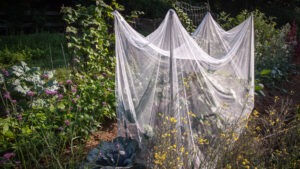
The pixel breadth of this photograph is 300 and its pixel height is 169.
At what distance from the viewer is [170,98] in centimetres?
281

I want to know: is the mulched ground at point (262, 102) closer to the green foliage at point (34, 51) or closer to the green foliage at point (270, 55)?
the green foliage at point (270, 55)

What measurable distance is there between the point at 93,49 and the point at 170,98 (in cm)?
191

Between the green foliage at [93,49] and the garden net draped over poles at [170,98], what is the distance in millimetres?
792

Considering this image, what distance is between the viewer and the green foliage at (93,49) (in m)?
3.88

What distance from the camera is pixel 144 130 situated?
2945mm

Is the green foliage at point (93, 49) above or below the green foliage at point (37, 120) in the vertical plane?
above

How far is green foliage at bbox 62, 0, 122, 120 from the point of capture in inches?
153

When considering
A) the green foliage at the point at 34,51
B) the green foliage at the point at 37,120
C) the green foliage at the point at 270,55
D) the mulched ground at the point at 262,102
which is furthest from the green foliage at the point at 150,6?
the green foliage at the point at 37,120

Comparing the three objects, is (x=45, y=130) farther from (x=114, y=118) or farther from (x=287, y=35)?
(x=287, y=35)

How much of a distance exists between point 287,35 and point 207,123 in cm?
594

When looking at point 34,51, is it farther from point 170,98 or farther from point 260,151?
point 260,151

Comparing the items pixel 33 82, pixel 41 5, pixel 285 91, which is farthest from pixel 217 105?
pixel 41 5

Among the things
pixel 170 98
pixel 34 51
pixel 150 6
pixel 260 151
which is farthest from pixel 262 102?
pixel 150 6

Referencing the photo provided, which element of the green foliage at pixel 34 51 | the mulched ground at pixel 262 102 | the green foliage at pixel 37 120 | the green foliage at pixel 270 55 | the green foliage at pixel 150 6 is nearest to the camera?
the green foliage at pixel 37 120
